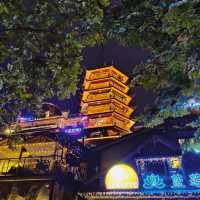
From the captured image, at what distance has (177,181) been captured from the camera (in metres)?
15.2

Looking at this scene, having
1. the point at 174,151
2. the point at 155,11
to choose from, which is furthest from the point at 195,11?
the point at 174,151

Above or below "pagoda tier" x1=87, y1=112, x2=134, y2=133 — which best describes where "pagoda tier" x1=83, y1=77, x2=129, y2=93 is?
above

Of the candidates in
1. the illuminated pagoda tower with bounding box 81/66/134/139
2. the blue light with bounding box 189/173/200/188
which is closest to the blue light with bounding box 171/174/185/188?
the blue light with bounding box 189/173/200/188

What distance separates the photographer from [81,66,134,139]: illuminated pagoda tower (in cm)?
3934

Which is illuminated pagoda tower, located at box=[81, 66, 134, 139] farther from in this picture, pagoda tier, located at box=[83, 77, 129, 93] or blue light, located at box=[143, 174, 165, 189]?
blue light, located at box=[143, 174, 165, 189]

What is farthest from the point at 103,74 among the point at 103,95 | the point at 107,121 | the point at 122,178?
the point at 122,178

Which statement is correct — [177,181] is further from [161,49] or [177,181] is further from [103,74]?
[103,74]

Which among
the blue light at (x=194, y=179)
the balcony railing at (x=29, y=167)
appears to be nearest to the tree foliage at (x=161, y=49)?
the blue light at (x=194, y=179)

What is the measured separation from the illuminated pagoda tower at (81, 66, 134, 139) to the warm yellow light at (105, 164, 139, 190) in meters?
21.3

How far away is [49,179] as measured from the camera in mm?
16578

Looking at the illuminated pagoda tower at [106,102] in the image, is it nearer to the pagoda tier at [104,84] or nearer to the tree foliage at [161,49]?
the pagoda tier at [104,84]

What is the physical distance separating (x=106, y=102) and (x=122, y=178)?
82.6 ft

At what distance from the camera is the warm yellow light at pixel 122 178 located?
16.2 metres

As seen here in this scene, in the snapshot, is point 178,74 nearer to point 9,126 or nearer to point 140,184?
point 9,126
